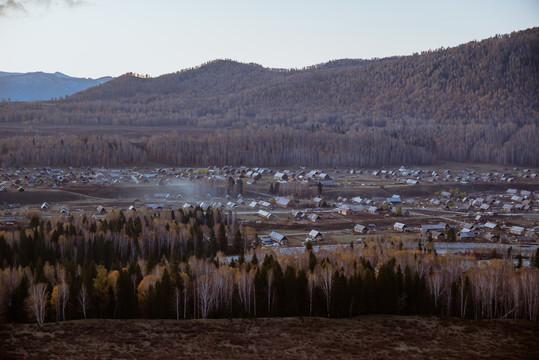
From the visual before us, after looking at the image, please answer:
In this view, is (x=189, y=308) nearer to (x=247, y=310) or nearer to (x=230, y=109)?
(x=247, y=310)

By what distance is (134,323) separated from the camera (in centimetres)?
2378

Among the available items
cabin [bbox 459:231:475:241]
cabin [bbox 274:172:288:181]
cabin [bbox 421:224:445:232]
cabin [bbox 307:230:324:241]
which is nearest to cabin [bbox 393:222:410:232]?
cabin [bbox 421:224:445:232]

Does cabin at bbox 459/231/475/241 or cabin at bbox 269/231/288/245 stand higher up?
cabin at bbox 269/231/288/245

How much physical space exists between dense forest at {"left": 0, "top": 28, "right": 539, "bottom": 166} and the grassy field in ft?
215

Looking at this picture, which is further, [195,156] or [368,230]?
[195,156]

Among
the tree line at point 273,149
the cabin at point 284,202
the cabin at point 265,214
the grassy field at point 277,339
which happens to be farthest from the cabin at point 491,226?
the tree line at point 273,149

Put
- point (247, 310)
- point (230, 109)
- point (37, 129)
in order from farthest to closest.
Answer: point (230, 109) → point (37, 129) → point (247, 310)

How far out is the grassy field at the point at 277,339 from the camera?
2109 centimetres

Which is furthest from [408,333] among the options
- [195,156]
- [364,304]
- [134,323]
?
[195,156]

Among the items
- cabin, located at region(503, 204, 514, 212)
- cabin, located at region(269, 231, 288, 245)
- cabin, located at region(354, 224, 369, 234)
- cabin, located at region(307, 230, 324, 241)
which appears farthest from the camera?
cabin, located at region(503, 204, 514, 212)

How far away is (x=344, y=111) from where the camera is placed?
153500mm

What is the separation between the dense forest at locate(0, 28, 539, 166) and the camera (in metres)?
99.6

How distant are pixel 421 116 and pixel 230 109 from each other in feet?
166

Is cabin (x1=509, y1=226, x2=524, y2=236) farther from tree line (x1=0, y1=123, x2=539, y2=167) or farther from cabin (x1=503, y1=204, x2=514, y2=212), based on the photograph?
tree line (x1=0, y1=123, x2=539, y2=167)
